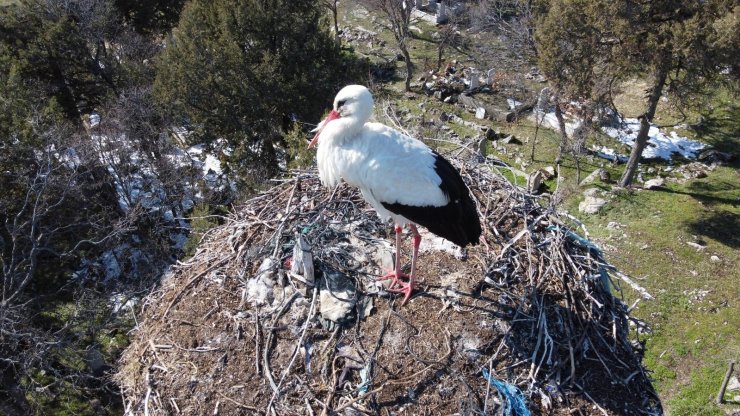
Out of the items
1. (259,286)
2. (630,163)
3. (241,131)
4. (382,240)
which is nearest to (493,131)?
(630,163)

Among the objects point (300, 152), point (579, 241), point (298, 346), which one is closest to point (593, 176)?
point (300, 152)

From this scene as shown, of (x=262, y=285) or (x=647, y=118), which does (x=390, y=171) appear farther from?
(x=647, y=118)

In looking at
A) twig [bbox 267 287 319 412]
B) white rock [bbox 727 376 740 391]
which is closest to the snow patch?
white rock [bbox 727 376 740 391]

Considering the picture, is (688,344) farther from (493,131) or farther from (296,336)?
(493,131)

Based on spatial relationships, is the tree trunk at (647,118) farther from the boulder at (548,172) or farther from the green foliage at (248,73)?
the green foliage at (248,73)

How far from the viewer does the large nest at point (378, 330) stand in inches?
185

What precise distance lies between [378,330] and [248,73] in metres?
10.1

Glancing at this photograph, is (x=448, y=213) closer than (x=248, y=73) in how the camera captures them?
Yes

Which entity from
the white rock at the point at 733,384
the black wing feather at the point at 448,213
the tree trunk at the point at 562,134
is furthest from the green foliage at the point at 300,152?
the tree trunk at the point at 562,134

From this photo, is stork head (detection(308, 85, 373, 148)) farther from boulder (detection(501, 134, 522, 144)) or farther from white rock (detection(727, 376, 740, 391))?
boulder (detection(501, 134, 522, 144))

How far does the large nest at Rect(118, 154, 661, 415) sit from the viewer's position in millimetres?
4691

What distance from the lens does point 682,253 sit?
1166cm

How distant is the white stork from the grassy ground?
3.46 meters

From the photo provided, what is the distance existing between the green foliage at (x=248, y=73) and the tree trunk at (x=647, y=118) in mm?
8326
